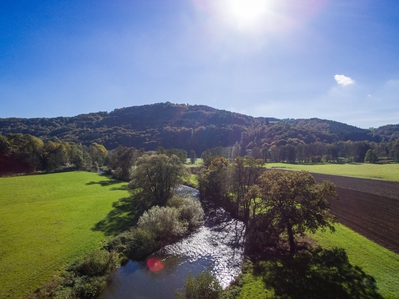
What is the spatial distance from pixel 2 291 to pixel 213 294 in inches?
780

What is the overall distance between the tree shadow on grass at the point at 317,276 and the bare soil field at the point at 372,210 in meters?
9.29

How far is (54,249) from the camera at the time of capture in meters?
26.1

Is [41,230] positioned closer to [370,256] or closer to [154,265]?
[154,265]

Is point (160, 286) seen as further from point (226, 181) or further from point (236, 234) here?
point (226, 181)

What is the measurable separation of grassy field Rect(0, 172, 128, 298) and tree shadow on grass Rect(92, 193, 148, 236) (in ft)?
4.05

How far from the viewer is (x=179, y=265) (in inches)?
Answer: 1027

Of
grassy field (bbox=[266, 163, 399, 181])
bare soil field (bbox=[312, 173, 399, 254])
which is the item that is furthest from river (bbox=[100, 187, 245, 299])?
grassy field (bbox=[266, 163, 399, 181])

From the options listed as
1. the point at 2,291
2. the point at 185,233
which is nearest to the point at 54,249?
the point at 2,291

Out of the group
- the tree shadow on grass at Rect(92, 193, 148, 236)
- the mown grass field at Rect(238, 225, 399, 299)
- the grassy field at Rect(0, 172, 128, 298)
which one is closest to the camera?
the mown grass field at Rect(238, 225, 399, 299)

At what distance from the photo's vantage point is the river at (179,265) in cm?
2148

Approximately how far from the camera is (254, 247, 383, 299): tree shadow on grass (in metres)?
18.7

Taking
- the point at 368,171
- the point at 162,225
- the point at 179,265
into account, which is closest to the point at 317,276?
the point at 179,265

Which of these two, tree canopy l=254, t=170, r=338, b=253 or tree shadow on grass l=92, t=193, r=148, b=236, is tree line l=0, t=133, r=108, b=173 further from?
tree canopy l=254, t=170, r=338, b=253

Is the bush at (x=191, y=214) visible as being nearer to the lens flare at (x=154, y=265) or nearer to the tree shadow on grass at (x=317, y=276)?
the lens flare at (x=154, y=265)
